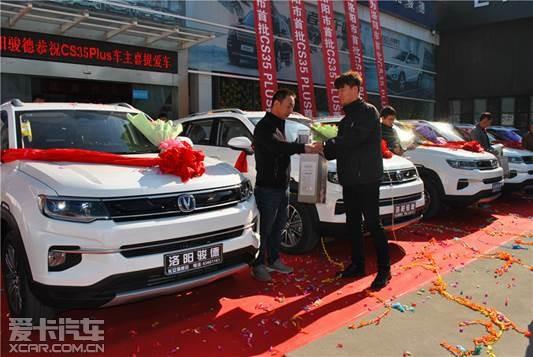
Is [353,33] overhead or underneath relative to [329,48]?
overhead

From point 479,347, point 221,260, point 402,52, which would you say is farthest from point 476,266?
point 402,52

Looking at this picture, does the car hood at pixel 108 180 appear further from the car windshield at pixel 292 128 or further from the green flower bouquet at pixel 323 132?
the car windshield at pixel 292 128

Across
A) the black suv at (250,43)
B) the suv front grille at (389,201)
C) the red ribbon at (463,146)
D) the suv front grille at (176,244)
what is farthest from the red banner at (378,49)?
the suv front grille at (176,244)

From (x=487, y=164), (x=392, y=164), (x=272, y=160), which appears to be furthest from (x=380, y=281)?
(x=487, y=164)

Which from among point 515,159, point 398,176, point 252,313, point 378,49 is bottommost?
point 252,313

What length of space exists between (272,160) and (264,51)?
1021cm

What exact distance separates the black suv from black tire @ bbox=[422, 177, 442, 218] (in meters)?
9.53

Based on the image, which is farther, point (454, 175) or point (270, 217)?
point (454, 175)

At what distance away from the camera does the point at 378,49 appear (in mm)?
19953

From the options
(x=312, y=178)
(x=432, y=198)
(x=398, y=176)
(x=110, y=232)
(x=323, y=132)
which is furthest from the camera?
(x=432, y=198)

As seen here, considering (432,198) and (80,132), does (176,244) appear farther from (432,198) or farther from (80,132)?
(432,198)

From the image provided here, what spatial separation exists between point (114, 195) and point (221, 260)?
921 mm

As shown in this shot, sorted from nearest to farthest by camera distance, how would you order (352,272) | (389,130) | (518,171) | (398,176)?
(352,272)
(398,176)
(389,130)
(518,171)

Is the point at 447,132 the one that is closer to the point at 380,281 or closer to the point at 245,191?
the point at 380,281
